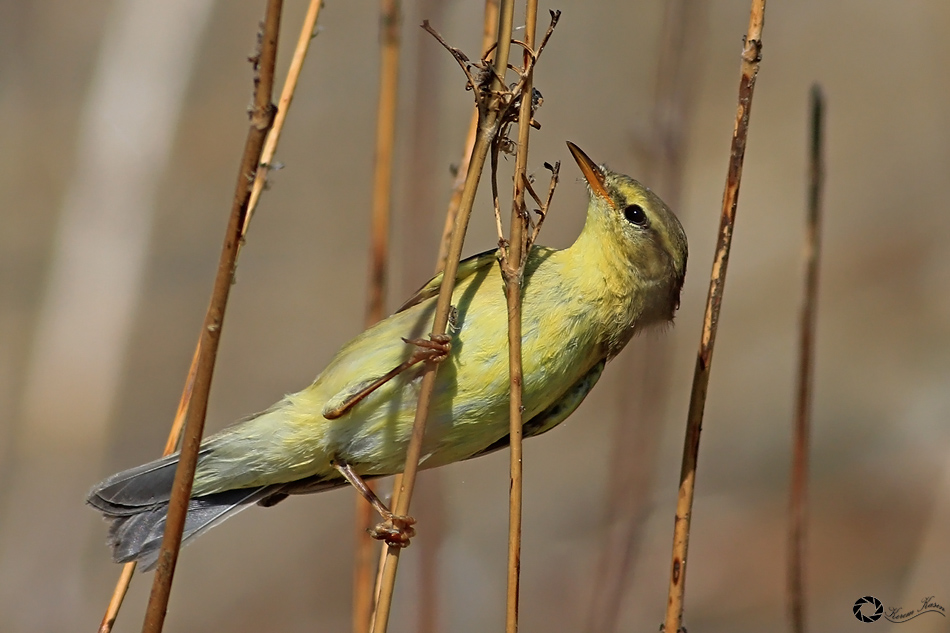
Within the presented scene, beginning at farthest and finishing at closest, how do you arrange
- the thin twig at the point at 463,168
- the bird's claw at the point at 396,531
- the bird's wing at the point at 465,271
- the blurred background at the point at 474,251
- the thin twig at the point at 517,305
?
the blurred background at the point at 474,251
the bird's wing at the point at 465,271
the thin twig at the point at 463,168
the bird's claw at the point at 396,531
the thin twig at the point at 517,305

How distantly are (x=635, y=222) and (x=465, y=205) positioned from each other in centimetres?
104

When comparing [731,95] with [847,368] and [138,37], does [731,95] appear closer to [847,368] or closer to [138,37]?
[847,368]

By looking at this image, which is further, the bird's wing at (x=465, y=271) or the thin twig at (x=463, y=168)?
the bird's wing at (x=465, y=271)

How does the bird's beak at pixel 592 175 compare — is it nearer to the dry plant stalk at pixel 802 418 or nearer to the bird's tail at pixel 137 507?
the dry plant stalk at pixel 802 418

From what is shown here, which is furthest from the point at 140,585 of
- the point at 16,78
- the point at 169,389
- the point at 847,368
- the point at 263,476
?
the point at 16,78

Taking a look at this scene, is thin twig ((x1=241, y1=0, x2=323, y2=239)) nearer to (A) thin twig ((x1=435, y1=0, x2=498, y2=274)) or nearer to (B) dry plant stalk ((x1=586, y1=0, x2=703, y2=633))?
(A) thin twig ((x1=435, y1=0, x2=498, y2=274))

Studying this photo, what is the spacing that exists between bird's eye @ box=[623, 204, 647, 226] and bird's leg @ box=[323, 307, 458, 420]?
2.02ft

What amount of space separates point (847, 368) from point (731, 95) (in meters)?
2.52

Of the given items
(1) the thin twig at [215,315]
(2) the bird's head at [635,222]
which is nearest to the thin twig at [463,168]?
(2) the bird's head at [635,222]

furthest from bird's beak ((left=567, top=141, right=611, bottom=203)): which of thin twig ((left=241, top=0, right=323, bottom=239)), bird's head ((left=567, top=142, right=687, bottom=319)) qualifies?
thin twig ((left=241, top=0, right=323, bottom=239))

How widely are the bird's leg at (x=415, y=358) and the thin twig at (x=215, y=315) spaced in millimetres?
559

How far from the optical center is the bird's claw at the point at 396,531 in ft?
6.31

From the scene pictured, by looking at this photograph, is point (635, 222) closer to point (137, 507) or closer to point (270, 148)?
point (270, 148)

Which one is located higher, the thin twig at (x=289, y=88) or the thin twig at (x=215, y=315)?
the thin twig at (x=289, y=88)
